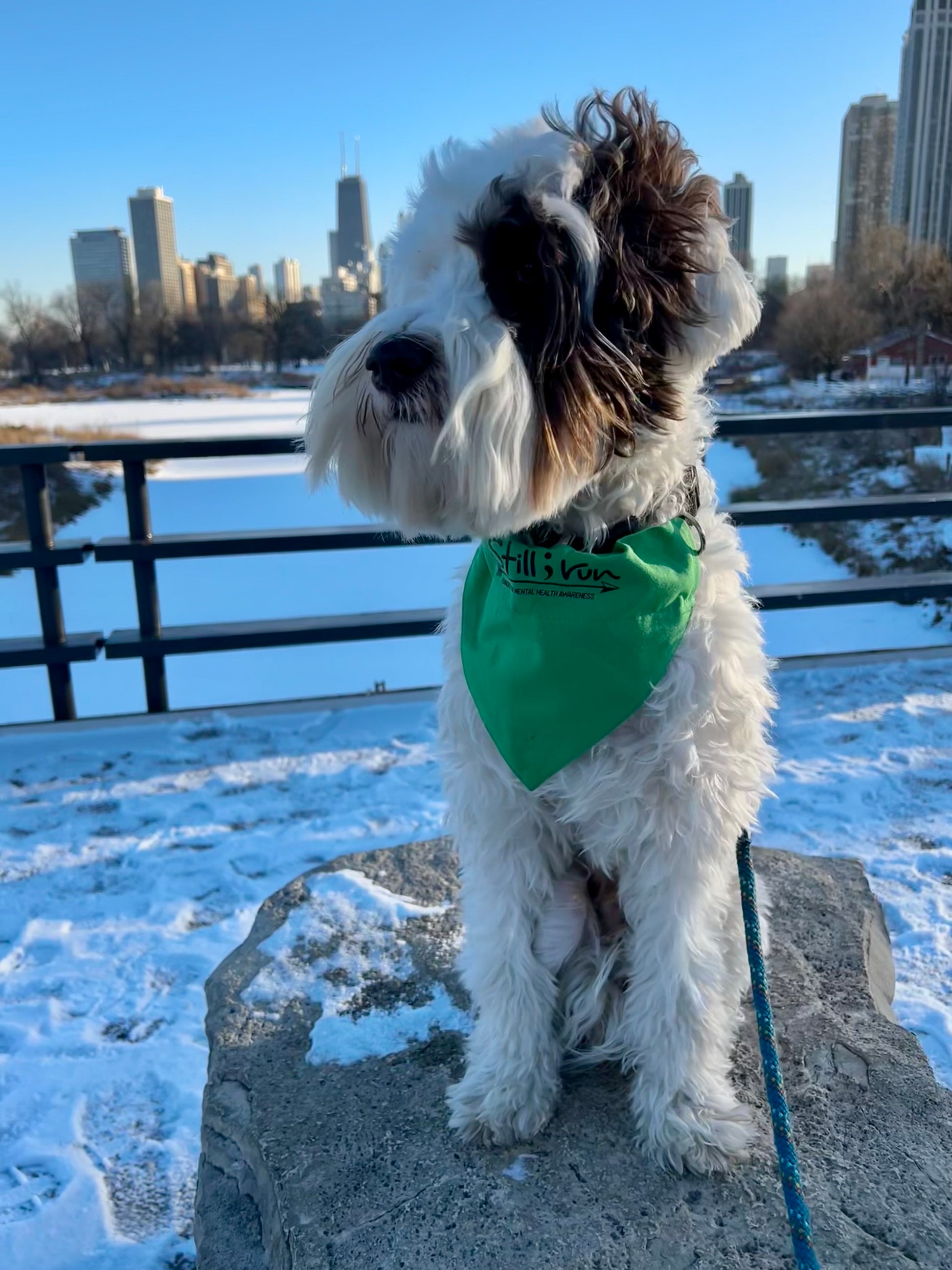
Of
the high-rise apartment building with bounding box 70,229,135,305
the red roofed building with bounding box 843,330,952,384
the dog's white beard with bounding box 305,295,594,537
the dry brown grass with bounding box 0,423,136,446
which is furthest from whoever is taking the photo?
the high-rise apartment building with bounding box 70,229,135,305

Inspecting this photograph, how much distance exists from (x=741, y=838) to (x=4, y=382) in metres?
47.6

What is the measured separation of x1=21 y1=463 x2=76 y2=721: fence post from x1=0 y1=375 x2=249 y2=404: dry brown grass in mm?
38332

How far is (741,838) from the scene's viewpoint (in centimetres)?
229

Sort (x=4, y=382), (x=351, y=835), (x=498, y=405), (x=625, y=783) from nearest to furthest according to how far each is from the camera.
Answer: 1. (x=498, y=405)
2. (x=625, y=783)
3. (x=351, y=835)
4. (x=4, y=382)

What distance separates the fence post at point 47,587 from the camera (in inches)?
203

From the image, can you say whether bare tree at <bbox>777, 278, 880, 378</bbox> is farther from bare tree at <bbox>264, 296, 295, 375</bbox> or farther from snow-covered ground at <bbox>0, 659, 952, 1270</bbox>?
snow-covered ground at <bbox>0, 659, 952, 1270</bbox>

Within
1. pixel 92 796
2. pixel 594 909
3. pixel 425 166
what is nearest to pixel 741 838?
pixel 594 909

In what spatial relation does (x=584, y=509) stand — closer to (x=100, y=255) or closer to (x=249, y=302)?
(x=249, y=302)

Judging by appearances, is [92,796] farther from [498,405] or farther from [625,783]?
[498,405]

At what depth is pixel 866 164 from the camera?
59688 millimetres

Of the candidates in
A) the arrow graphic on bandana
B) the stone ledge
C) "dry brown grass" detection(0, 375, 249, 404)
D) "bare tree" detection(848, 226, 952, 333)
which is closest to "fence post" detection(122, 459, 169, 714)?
the stone ledge

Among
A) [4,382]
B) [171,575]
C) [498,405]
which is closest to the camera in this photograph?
[498,405]

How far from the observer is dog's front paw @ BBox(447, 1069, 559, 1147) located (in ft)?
6.95

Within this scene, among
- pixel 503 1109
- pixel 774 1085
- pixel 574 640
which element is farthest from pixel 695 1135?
pixel 574 640
